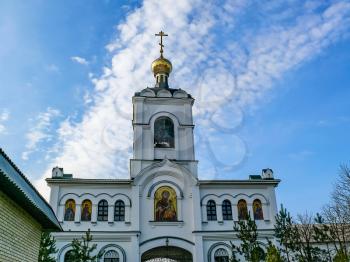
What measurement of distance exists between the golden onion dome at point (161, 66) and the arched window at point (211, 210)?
12.9 meters

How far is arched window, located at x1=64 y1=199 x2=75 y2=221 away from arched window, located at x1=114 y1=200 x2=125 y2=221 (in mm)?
2860

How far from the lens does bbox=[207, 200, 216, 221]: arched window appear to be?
26422 mm

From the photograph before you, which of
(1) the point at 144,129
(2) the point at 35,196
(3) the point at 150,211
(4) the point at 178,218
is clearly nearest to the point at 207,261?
(4) the point at 178,218

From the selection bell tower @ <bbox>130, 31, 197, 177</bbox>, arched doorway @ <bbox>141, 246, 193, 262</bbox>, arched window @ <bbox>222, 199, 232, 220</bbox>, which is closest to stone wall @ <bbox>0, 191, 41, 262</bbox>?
arched doorway @ <bbox>141, 246, 193, 262</bbox>

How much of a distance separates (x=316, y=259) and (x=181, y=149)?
1209 centimetres

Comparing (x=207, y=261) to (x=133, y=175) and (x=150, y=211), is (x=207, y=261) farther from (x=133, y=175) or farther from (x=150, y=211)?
(x=133, y=175)

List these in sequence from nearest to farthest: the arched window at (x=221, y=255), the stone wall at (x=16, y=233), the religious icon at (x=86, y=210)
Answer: the stone wall at (x=16, y=233), the arched window at (x=221, y=255), the religious icon at (x=86, y=210)

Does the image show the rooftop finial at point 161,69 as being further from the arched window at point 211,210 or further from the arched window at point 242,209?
the arched window at point 242,209

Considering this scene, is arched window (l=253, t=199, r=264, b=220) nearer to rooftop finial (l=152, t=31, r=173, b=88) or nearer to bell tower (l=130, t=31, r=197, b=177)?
bell tower (l=130, t=31, r=197, b=177)

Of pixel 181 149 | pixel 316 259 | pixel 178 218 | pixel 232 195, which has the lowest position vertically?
pixel 316 259

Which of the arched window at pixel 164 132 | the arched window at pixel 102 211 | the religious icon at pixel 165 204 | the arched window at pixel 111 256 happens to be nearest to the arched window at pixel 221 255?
the religious icon at pixel 165 204

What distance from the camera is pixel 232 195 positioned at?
27109mm

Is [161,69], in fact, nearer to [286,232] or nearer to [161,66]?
[161,66]

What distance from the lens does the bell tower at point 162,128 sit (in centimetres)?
2812
